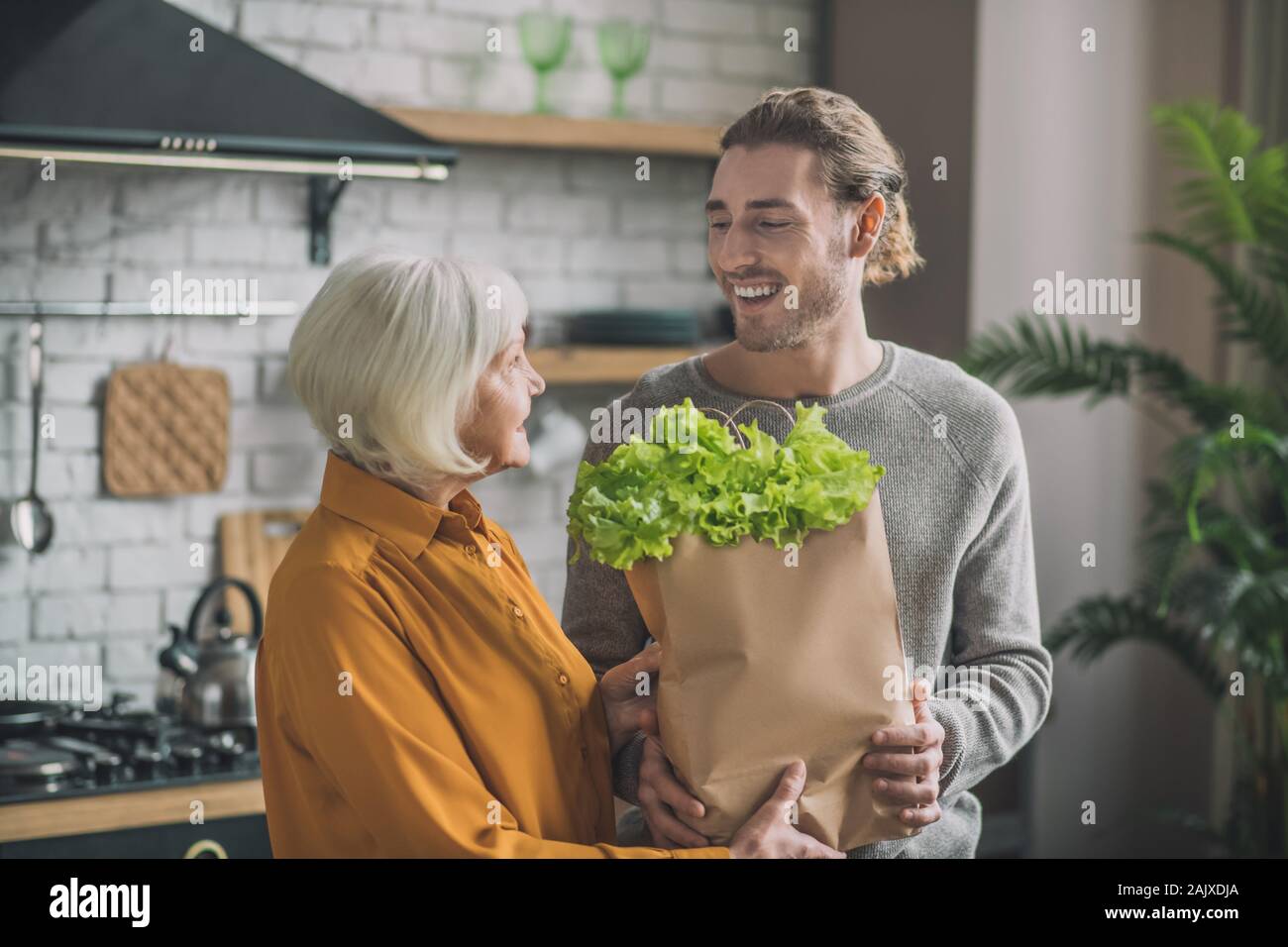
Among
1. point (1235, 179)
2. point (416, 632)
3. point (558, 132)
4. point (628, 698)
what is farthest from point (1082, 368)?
point (416, 632)

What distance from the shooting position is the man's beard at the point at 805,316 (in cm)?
143

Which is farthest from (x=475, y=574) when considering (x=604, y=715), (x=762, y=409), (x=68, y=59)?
(x=68, y=59)

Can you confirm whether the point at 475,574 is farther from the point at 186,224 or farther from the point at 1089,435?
the point at 1089,435

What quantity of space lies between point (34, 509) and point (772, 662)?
2225mm

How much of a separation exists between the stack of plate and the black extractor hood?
668 millimetres

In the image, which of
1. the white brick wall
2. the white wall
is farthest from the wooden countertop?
the white wall

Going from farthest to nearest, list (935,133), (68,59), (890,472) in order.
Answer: (935,133)
(68,59)
(890,472)

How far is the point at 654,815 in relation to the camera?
1.23 metres

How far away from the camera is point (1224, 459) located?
2541 millimetres

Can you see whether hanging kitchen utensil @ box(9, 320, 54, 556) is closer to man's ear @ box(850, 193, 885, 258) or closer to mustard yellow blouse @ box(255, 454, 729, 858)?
mustard yellow blouse @ box(255, 454, 729, 858)

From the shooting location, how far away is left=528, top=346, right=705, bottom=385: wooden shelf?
3.15 metres

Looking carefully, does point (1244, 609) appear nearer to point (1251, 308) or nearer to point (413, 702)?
point (1251, 308)

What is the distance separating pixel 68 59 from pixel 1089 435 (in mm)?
2412

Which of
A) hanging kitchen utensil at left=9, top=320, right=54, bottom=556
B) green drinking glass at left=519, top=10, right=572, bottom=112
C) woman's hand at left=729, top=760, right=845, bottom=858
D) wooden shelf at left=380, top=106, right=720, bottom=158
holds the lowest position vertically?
woman's hand at left=729, top=760, right=845, bottom=858
